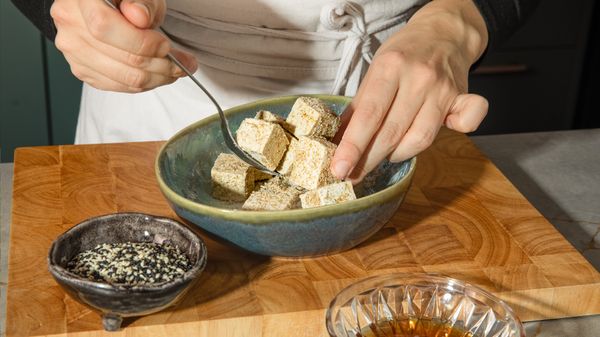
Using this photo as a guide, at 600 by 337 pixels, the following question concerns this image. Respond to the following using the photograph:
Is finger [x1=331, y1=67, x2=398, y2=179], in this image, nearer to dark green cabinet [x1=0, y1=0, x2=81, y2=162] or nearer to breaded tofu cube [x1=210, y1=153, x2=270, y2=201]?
breaded tofu cube [x1=210, y1=153, x2=270, y2=201]

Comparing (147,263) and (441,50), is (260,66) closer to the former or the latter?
(441,50)

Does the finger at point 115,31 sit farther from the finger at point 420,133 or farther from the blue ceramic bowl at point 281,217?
the finger at point 420,133

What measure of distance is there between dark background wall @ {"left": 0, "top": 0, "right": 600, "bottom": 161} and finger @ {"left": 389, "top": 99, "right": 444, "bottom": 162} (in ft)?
5.38

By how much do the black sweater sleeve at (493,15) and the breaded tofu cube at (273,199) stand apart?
18.3 inches

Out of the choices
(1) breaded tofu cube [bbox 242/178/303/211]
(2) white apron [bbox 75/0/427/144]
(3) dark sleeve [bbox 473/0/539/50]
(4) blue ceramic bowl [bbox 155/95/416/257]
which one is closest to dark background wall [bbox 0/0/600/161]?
(2) white apron [bbox 75/0/427/144]

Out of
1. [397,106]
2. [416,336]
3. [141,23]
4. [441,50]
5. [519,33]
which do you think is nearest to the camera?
[416,336]

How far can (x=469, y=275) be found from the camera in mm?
1122

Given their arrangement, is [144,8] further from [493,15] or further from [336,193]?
[493,15]

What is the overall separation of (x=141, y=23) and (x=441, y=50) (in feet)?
1.45

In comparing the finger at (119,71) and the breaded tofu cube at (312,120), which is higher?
the finger at (119,71)

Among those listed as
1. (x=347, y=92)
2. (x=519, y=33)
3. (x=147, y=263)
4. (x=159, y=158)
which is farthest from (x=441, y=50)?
(x=519, y=33)

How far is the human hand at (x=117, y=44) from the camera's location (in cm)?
106

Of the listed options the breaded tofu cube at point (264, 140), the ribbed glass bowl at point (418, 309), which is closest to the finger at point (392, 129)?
the breaded tofu cube at point (264, 140)

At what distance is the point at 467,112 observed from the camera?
3.87 feet
